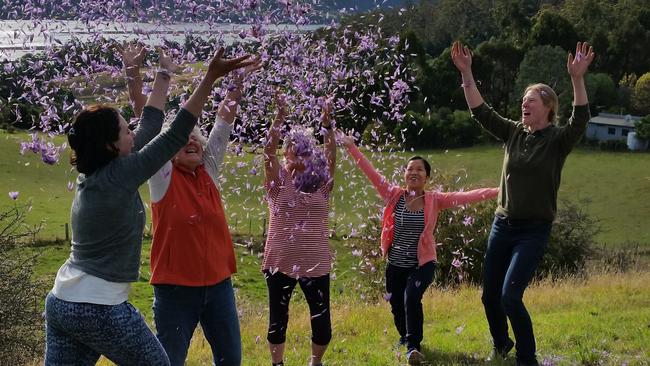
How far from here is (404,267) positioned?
624cm

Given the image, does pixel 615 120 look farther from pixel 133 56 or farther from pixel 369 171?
pixel 133 56

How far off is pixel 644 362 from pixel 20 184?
34.2m

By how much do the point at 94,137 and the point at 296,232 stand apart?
7.13 ft

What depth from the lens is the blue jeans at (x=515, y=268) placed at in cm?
534

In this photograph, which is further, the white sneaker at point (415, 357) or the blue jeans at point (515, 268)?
the white sneaker at point (415, 357)

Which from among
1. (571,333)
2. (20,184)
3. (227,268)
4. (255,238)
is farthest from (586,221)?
(20,184)

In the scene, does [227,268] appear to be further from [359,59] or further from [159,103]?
[359,59]

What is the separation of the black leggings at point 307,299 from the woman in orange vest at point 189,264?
1.04 meters

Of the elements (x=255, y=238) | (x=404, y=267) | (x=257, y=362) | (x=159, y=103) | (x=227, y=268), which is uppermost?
(x=159, y=103)

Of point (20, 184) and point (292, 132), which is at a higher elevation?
point (292, 132)

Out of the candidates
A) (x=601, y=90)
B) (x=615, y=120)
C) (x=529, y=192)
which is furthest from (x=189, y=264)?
(x=601, y=90)

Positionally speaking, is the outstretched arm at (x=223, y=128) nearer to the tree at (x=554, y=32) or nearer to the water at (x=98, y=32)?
the water at (x=98, y=32)

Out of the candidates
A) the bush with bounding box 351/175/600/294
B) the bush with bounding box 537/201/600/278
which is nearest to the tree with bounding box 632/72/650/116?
the bush with bounding box 537/201/600/278

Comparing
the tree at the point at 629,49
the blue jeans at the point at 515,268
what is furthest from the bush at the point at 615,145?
the blue jeans at the point at 515,268
